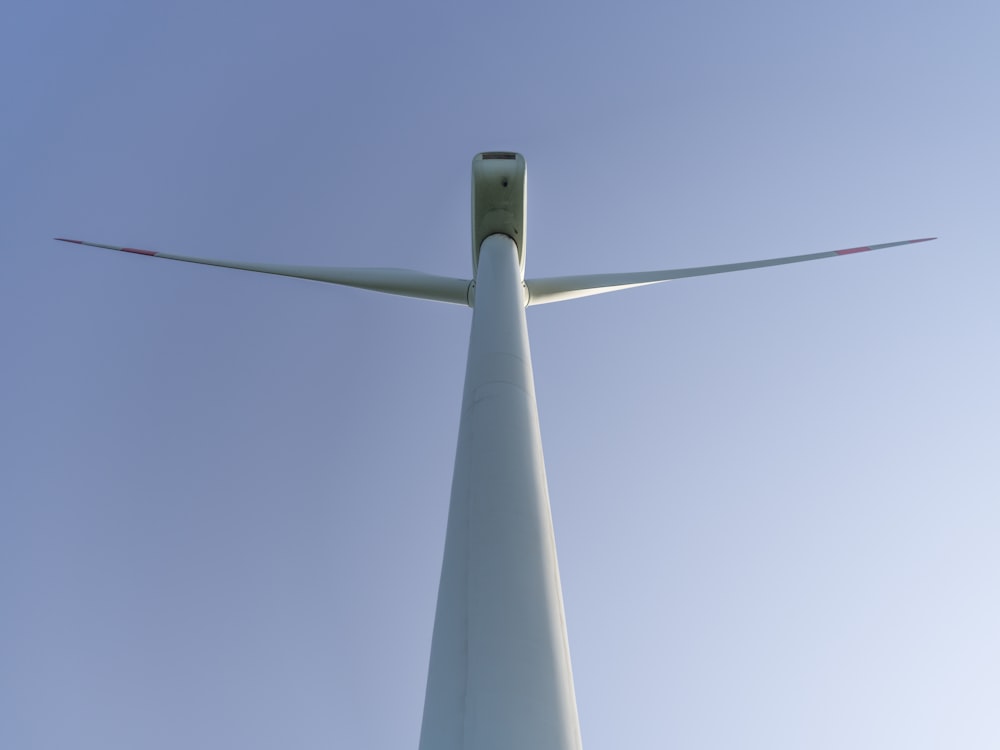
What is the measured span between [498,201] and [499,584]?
32.9 ft

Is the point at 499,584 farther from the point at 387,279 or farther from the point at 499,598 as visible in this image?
the point at 387,279

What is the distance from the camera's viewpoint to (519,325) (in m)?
9.15

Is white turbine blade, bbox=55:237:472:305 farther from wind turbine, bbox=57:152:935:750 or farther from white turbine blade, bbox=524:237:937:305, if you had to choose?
wind turbine, bbox=57:152:935:750

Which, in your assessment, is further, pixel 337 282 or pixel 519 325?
pixel 337 282

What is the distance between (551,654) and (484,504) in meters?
1.39

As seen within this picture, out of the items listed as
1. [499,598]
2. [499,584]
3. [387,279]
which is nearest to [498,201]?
[387,279]

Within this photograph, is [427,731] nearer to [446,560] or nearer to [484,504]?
[446,560]

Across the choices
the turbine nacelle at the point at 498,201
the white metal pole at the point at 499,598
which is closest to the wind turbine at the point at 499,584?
the white metal pole at the point at 499,598

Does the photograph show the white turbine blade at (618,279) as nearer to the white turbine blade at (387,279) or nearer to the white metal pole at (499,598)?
the white turbine blade at (387,279)

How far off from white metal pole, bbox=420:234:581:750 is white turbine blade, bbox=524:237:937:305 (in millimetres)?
7836

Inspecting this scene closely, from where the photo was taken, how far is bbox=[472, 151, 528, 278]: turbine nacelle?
14414 millimetres

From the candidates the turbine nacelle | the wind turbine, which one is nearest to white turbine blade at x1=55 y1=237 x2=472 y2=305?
the turbine nacelle

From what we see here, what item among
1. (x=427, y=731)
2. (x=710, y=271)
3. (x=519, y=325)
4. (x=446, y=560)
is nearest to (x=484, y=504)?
(x=446, y=560)

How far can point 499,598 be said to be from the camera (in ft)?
18.3
